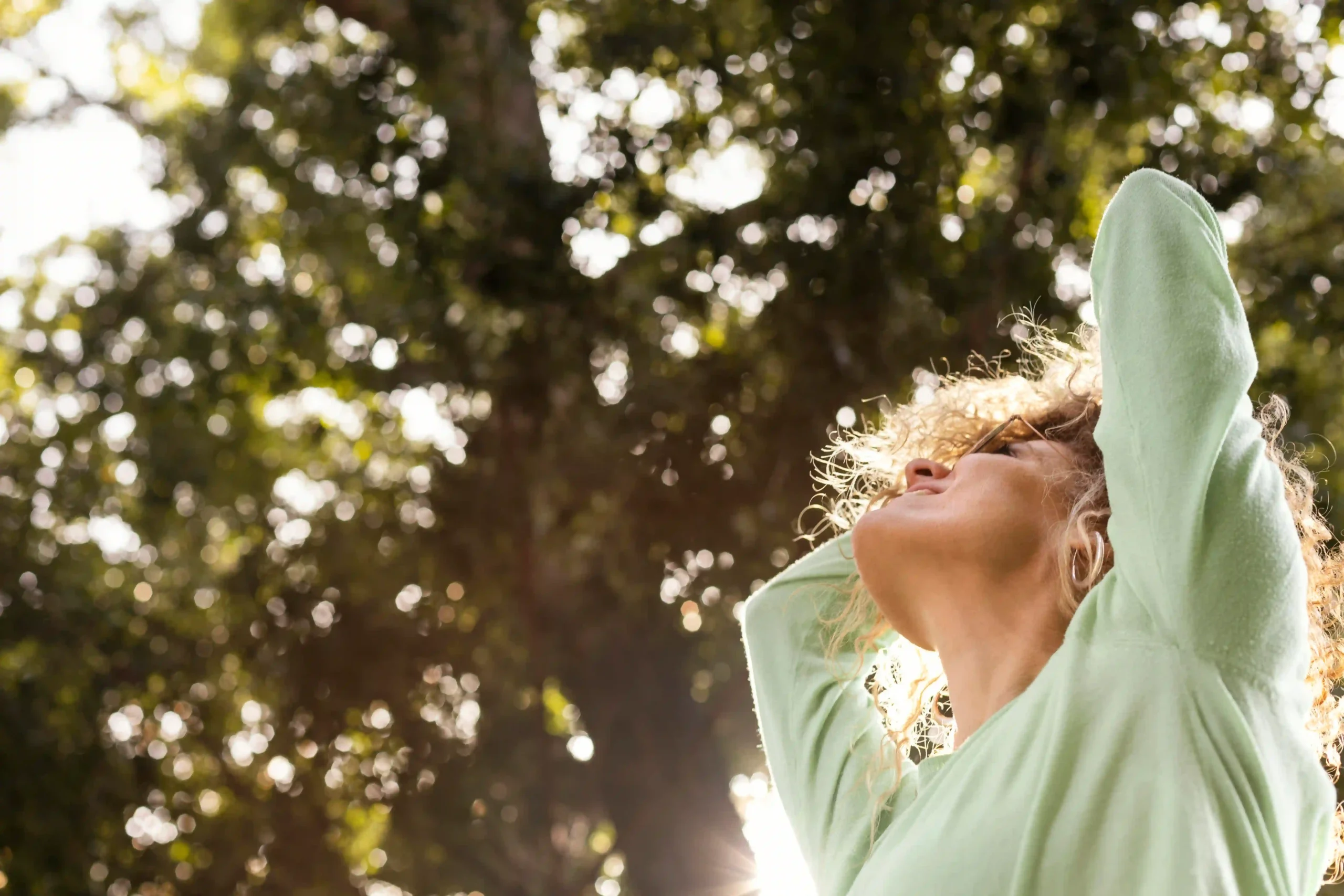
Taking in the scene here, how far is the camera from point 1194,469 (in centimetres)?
130

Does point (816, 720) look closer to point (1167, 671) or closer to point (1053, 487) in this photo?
point (1053, 487)

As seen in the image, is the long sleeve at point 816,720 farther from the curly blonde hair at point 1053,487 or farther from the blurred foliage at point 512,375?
the blurred foliage at point 512,375

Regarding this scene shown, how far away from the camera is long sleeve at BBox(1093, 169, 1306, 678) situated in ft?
4.25

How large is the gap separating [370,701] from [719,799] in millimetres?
2854

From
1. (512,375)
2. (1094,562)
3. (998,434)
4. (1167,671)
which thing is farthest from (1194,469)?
(512,375)

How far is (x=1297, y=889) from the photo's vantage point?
140 centimetres

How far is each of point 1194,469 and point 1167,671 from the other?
19 cm

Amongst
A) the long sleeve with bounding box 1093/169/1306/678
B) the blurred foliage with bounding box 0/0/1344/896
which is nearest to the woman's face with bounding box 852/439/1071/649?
the long sleeve with bounding box 1093/169/1306/678

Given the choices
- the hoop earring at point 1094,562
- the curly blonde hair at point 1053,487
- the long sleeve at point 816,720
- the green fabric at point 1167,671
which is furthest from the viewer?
the long sleeve at point 816,720

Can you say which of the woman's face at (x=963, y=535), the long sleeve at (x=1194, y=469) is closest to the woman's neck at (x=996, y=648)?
the woman's face at (x=963, y=535)

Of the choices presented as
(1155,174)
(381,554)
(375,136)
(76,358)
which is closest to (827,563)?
(1155,174)

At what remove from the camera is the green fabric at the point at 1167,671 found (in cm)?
128

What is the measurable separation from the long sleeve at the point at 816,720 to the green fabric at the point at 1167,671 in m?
0.41

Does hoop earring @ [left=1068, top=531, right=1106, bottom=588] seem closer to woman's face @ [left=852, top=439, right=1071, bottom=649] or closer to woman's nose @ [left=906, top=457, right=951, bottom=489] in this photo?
woman's face @ [left=852, top=439, right=1071, bottom=649]
